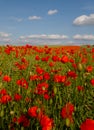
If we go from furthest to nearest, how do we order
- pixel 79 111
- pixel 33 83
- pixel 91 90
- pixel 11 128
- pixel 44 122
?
pixel 33 83 < pixel 91 90 < pixel 79 111 < pixel 11 128 < pixel 44 122

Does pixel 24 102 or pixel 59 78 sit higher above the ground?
pixel 59 78

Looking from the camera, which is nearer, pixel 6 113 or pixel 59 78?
pixel 6 113

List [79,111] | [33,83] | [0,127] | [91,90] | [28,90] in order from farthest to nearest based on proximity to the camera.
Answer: [33,83] < [91,90] < [28,90] < [79,111] < [0,127]

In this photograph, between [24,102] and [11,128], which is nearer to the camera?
[11,128]

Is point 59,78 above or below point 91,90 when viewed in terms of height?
above

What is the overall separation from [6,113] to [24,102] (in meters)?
0.24

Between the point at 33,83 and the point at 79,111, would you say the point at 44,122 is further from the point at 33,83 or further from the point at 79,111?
the point at 33,83

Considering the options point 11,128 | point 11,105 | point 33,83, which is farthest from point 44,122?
point 33,83

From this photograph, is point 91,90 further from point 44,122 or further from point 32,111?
point 44,122

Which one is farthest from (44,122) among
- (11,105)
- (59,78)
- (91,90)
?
(91,90)

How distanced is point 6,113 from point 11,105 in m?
0.12

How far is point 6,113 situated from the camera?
107 inches

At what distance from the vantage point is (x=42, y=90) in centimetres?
277

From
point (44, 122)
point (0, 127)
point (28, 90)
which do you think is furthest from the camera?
point (28, 90)
